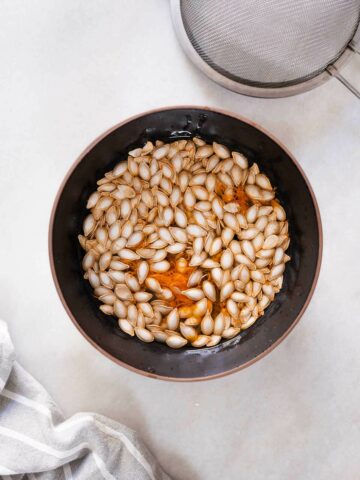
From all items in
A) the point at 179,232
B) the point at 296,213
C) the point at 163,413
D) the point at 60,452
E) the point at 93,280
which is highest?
the point at 296,213

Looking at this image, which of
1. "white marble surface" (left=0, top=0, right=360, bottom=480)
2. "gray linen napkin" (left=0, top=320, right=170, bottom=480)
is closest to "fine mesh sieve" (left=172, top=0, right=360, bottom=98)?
"white marble surface" (left=0, top=0, right=360, bottom=480)

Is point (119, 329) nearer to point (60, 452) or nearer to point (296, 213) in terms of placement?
point (60, 452)

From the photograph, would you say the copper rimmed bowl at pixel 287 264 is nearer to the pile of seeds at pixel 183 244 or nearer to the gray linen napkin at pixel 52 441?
the pile of seeds at pixel 183 244

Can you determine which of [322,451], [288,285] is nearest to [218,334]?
[288,285]

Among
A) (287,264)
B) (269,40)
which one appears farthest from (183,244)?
(269,40)

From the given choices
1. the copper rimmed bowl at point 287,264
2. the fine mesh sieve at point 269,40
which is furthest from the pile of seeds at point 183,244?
→ the fine mesh sieve at point 269,40

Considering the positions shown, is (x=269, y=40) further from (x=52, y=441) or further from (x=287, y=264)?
(x=52, y=441)
